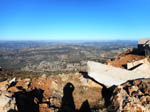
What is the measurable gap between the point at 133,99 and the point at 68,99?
597 centimetres

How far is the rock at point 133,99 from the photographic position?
761 cm

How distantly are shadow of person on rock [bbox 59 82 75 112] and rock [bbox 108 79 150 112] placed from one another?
133 inches

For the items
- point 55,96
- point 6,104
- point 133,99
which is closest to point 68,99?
point 55,96

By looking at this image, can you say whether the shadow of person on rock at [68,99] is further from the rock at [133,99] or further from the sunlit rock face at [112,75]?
the rock at [133,99]

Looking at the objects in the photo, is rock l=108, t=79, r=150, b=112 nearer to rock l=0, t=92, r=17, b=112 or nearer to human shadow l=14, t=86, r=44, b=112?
human shadow l=14, t=86, r=44, b=112

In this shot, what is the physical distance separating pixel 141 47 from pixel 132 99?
14.6m

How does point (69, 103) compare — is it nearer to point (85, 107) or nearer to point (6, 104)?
point (85, 107)

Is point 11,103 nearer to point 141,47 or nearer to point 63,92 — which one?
point 63,92

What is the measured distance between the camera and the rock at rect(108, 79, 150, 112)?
7.61 metres

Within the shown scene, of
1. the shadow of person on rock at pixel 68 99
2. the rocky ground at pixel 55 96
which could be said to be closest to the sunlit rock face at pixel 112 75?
the rocky ground at pixel 55 96

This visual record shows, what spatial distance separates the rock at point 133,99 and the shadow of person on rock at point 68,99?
3.38 m

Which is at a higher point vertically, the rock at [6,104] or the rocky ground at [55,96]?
the rock at [6,104]

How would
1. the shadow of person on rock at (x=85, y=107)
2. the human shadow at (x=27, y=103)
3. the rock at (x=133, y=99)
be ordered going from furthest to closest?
the shadow of person on rock at (x=85, y=107), the human shadow at (x=27, y=103), the rock at (x=133, y=99)

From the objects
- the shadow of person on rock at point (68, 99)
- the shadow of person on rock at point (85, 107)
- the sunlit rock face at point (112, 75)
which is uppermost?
the sunlit rock face at point (112, 75)
